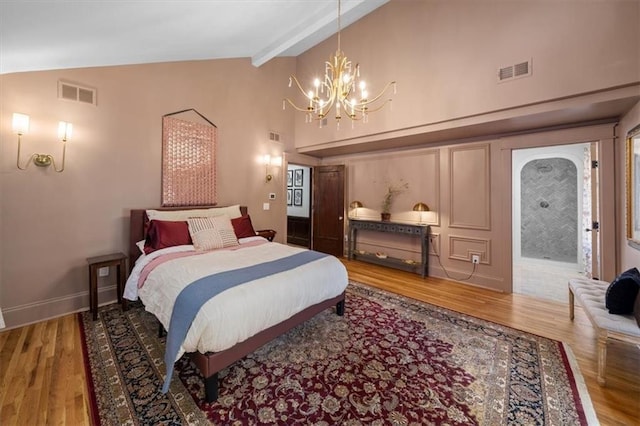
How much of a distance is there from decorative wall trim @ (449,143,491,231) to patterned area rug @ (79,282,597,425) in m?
1.81

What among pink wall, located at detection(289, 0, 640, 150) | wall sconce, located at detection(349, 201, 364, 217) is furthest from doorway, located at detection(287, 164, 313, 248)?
pink wall, located at detection(289, 0, 640, 150)

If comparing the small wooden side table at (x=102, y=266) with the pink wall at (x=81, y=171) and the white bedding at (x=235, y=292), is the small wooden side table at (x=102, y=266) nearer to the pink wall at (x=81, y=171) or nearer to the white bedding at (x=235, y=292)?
the pink wall at (x=81, y=171)

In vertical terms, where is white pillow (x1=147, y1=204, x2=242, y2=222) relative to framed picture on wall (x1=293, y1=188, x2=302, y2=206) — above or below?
below

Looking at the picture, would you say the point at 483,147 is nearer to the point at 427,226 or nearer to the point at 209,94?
the point at 427,226

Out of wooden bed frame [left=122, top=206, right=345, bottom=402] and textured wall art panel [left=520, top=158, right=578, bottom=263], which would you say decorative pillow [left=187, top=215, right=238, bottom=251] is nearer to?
wooden bed frame [left=122, top=206, right=345, bottom=402]

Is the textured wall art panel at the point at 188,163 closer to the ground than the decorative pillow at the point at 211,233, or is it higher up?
higher up

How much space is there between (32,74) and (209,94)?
1919 millimetres

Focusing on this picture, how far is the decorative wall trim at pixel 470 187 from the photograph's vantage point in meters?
3.86

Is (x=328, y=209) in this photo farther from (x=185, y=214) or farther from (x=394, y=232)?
(x=185, y=214)

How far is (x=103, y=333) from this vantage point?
2457 mm

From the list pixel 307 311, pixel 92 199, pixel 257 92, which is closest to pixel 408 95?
pixel 257 92

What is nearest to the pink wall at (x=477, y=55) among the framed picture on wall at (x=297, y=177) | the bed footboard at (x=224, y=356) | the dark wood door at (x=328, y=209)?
the dark wood door at (x=328, y=209)

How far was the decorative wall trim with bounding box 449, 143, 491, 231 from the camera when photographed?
12.7 ft

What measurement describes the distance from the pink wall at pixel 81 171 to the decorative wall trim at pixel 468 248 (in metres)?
→ 3.94
